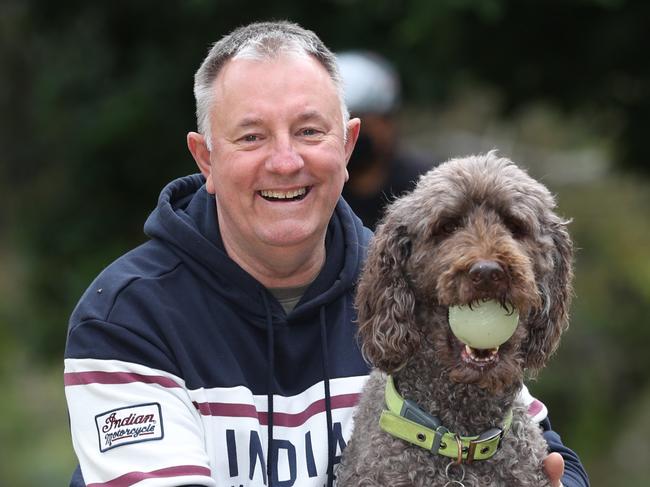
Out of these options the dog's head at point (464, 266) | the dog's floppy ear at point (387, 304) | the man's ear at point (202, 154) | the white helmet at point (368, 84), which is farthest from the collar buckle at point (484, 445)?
the white helmet at point (368, 84)

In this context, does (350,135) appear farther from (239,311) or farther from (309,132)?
(239,311)

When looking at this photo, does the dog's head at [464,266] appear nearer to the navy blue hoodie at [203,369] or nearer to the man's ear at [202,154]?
the navy blue hoodie at [203,369]

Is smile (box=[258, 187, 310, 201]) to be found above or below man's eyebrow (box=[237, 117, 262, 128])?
below

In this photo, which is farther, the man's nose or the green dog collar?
the man's nose

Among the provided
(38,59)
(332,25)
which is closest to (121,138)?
(332,25)

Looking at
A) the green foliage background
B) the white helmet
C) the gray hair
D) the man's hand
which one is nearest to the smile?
the gray hair

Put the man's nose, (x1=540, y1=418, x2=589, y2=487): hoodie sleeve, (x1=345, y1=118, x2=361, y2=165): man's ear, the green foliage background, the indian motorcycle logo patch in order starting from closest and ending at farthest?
the indian motorcycle logo patch < the man's nose < (x1=540, y1=418, x2=589, y2=487): hoodie sleeve < (x1=345, y1=118, x2=361, y2=165): man's ear < the green foliage background

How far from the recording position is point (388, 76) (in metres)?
6.53

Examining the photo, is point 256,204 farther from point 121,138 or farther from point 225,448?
point 121,138

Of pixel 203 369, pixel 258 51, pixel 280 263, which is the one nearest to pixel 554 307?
pixel 280 263

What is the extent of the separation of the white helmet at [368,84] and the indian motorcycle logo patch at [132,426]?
317 centimetres

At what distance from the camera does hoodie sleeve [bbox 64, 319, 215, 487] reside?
3.22m

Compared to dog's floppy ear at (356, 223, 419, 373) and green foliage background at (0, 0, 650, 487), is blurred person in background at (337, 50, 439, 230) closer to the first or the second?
green foliage background at (0, 0, 650, 487)

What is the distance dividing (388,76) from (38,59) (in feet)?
13.6
